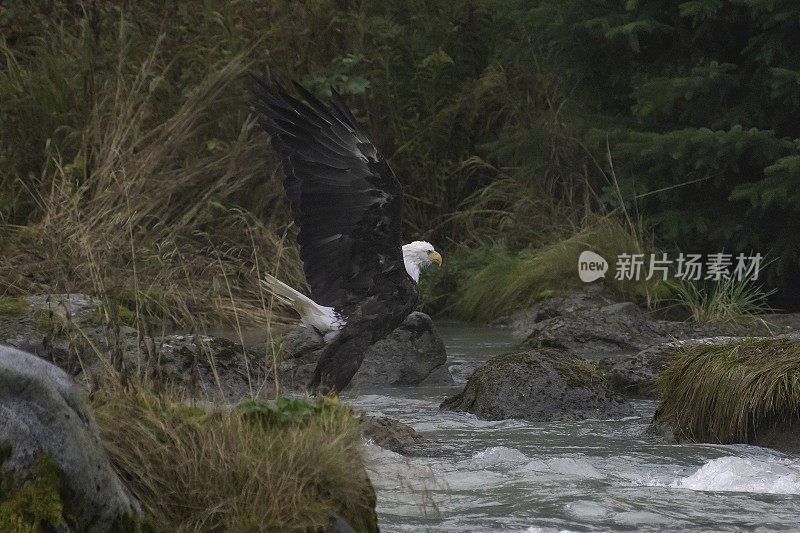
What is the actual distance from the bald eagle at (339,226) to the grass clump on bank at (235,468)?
2.16m

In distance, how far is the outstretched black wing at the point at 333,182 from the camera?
232 inches

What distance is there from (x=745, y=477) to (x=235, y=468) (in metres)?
2.33

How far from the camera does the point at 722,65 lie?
9.17m

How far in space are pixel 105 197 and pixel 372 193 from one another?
381 centimetres

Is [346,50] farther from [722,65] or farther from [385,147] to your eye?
[722,65]

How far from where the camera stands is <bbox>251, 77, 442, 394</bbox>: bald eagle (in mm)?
5902

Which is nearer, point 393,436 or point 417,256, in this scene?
point 393,436

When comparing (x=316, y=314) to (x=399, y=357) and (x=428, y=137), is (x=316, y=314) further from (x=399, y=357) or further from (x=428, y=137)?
(x=428, y=137)

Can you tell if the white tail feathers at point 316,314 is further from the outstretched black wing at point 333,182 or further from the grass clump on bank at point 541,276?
the grass clump on bank at point 541,276

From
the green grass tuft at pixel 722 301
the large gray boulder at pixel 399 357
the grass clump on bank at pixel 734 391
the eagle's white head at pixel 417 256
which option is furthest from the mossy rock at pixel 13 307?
the green grass tuft at pixel 722 301

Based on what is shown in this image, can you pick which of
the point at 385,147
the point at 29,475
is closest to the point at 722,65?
the point at 385,147

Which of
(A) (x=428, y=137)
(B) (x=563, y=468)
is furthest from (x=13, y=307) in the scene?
(A) (x=428, y=137)

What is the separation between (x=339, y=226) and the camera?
19.8 ft

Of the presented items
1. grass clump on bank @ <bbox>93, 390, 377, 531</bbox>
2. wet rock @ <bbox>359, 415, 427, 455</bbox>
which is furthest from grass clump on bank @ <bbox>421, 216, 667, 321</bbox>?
grass clump on bank @ <bbox>93, 390, 377, 531</bbox>
